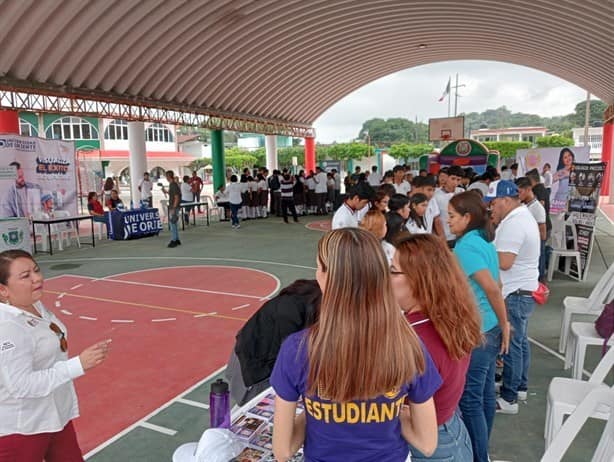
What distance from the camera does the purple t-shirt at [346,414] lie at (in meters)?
1.52

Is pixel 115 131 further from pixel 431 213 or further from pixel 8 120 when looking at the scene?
pixel 431 213

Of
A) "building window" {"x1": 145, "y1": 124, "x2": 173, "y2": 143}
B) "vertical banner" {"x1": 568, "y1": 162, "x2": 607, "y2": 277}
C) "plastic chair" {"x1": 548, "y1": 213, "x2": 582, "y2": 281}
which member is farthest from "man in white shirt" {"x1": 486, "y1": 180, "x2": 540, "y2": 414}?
"building window" {"x1": 145, "y1": 124, "x2": 173, "y2": 143}

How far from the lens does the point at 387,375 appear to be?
1.48 meters

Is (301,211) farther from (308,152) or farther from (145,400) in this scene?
(145,400)

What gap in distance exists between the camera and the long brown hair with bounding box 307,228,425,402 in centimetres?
146

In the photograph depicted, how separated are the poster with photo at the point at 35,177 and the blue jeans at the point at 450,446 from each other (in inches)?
464

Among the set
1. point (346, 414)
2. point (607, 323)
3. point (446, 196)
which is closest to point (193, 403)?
point (346, 414)

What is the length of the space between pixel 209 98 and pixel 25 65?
8140 mm

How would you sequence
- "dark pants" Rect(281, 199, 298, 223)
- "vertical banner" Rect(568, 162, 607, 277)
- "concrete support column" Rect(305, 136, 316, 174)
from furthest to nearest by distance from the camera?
1. "concrete support column" Rect(305, 136, 316, 174)
2. "dark pants" Rect(281, 199, 298, 223)
3. "vertical banner" Rect(568, 162, 607, 277)

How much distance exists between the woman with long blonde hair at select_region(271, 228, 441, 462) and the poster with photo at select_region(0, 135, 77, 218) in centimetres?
1180

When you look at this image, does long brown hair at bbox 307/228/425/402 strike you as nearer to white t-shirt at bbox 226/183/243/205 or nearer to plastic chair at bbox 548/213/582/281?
plastic chair at bbox 548/213/582/281

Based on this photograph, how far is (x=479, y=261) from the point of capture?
3.02 m

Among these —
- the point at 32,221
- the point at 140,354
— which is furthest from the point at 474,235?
the point at 32,221

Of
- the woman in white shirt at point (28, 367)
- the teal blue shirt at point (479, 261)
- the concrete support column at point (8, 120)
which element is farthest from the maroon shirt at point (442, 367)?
the concrete support column at point (8, 120)
